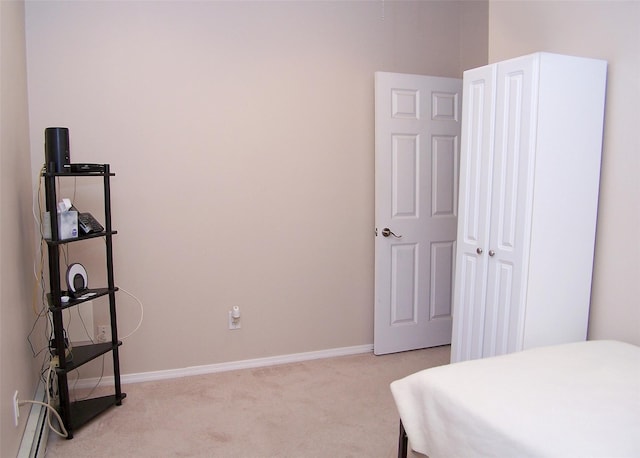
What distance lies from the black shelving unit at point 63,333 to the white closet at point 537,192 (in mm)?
2009

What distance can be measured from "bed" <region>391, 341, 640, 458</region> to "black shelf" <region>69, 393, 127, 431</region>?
1672mm

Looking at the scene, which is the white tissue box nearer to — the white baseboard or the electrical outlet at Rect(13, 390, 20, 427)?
the electrical outlet at Rect(13, 390, 20, 427)

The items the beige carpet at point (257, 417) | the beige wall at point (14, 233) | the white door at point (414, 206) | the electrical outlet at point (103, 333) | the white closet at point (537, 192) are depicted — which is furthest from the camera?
the white door at point (414, 206)

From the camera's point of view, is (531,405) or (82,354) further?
(82,354)

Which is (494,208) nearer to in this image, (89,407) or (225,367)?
(225,367)

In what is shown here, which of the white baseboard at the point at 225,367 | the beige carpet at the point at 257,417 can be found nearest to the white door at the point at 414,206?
the white baseboard at the point at 225,367

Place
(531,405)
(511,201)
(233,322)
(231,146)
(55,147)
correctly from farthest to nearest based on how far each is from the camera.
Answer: (233,322), (231,146), (55,147), (511,201), (531,405)

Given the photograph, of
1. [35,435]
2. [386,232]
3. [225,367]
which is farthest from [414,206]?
[35,435]

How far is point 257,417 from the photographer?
264 centimetres

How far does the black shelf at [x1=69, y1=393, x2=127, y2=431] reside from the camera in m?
2.53

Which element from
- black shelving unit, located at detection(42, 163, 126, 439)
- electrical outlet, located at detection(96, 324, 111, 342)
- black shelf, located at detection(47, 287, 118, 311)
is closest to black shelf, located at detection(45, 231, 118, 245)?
black shelving unit, located at detection(42, 163, 126, 439)

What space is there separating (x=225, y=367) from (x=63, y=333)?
111 cm

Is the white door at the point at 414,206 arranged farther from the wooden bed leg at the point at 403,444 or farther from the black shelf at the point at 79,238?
the black shelf at the point at 79,238

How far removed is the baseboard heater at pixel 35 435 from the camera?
2.16m
